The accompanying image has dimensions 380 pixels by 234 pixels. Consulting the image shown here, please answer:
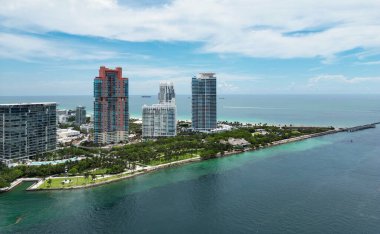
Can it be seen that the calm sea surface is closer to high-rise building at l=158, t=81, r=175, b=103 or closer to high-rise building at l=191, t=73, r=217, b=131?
high-rise building at l=191, t=73, r=217, b=131

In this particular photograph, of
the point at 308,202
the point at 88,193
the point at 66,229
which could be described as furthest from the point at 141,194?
the point at 308,202

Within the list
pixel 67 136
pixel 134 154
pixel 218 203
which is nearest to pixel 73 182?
pixel 134 154

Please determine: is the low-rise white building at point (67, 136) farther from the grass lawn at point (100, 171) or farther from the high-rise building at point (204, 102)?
the grass lawn at point (100, 171)

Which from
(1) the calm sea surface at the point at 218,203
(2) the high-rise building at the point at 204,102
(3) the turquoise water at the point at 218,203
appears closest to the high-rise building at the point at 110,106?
(2) the high-rise building at the point at 204,102

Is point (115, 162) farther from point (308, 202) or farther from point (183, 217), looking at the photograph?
point (308, 202)

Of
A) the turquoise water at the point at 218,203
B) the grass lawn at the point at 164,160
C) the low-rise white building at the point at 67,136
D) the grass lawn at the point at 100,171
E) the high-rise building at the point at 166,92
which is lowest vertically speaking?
the turquoise water at the point at 218,203

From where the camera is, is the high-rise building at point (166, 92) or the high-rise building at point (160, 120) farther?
the high-rise building at point (166, 92)

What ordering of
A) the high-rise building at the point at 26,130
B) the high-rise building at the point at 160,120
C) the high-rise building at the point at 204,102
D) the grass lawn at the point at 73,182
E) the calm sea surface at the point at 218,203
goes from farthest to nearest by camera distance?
Answer: the high-rise building at the point at 204,102
the high-rise building at the point at 160,120
the high-rise building at the point at 26,130
the grass lawn at the point at 73,182
the calm sea surface at the point at 218,203
